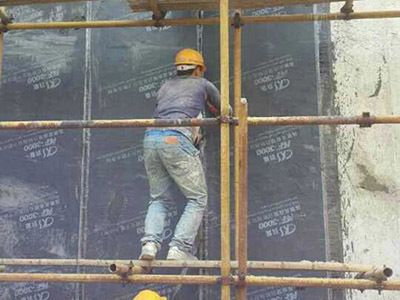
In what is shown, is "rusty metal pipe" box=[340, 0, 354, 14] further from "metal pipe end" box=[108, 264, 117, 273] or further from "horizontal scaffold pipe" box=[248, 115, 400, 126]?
"metal pipe end" box=[108, 264, 117, 273]

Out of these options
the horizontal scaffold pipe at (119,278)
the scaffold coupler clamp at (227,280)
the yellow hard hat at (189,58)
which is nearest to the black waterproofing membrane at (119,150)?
the yellow hard hat at (189,58)

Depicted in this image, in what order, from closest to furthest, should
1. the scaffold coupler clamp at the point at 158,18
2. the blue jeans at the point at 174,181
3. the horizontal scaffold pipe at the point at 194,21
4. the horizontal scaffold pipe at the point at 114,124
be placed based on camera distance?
the horizontal scaffold pipe at the point at 114,124
the blue jeans at the point at 174,181
the horizontal scaffold pipe at the point at 194,21
the scaffold coupler clamp at the point at 158,18

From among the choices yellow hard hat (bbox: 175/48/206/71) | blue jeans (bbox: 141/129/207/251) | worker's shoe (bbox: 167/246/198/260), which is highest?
yellow hard hat (bbox: 175/48/206/71)

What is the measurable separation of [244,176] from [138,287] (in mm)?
2120

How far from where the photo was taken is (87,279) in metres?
4.36

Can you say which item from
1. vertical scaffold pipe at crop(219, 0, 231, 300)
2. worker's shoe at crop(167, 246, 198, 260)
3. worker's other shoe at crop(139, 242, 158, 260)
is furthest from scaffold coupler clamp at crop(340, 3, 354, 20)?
worker's other shoe at crop(139, 242, 158, 260)

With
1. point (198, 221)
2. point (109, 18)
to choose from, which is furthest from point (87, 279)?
point (109, 18)

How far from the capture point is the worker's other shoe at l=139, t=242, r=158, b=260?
4816 mm

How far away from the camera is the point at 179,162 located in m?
5.32

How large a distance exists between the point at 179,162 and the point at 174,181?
0.69ft

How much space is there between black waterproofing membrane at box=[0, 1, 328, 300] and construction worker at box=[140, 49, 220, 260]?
1.42ft

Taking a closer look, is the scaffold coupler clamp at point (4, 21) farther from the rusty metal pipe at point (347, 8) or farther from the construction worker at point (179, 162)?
the rusty metal pipe at point (347, 8)

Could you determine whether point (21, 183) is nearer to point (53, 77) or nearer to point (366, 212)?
point (53, 77)

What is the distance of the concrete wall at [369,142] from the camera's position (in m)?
5.77
